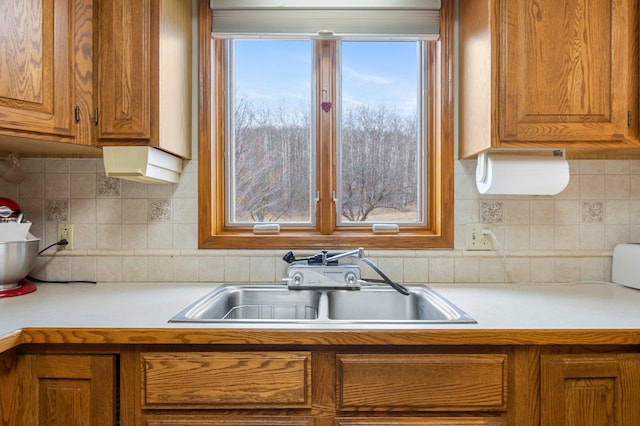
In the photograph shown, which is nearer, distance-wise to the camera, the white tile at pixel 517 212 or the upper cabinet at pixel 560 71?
the upper cabinet at pixel 560 71

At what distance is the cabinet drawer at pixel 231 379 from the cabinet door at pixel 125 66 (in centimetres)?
75

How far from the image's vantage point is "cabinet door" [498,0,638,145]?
4.13ft

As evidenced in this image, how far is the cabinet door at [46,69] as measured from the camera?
1.13 meters

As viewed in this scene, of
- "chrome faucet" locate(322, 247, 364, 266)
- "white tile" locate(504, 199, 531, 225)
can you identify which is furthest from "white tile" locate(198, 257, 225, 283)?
"white tile" locate(504, 199, 531, 225)

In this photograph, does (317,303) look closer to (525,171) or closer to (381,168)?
(381,168)

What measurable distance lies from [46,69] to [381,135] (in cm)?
129

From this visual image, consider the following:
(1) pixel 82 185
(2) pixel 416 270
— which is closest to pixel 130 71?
(1) pixel 82 185

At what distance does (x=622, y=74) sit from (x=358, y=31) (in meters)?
0.95

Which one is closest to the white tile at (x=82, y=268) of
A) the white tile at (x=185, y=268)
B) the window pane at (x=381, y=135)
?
the white tile at (x=185, y=268)

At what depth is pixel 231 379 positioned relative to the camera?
39.4 inches

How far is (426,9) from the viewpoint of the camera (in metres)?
1.57

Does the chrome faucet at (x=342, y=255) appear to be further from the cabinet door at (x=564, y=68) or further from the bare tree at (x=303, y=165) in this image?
the cabinet door at (x=564, y=68)

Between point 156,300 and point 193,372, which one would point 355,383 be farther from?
point 156,300

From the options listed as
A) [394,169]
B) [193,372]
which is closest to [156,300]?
[193,372]
